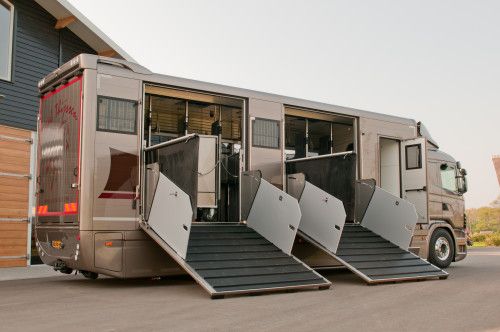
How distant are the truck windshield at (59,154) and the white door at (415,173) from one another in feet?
22.4

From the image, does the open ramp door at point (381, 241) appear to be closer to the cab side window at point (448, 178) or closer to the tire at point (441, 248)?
the tire at point (441, 248)

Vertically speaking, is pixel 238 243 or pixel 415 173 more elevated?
pixel 415 173

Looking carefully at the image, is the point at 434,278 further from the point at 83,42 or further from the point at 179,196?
A: the point at 83,42

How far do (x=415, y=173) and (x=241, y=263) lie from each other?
5318 mm

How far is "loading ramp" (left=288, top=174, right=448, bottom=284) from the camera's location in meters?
9.18

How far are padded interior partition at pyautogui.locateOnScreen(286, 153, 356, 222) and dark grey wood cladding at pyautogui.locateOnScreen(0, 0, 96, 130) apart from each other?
6.29 meters

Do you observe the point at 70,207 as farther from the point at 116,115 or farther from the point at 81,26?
the point at 81,26

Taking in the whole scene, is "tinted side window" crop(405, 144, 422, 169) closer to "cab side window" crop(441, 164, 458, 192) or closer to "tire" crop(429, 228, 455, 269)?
"cab side window" crop(441, 164, 458, 192)

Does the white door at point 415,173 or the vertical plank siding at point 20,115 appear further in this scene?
the vertical plank siding at point 20,115

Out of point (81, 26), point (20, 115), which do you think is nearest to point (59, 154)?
point (20, 115)

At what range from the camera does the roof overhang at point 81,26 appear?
536 inches

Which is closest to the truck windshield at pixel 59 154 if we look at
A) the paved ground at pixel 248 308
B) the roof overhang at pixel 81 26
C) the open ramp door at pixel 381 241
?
the paved ground at pixel 248 308

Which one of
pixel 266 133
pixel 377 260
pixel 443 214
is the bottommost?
pixel 377 260

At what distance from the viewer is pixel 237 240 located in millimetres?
8938
